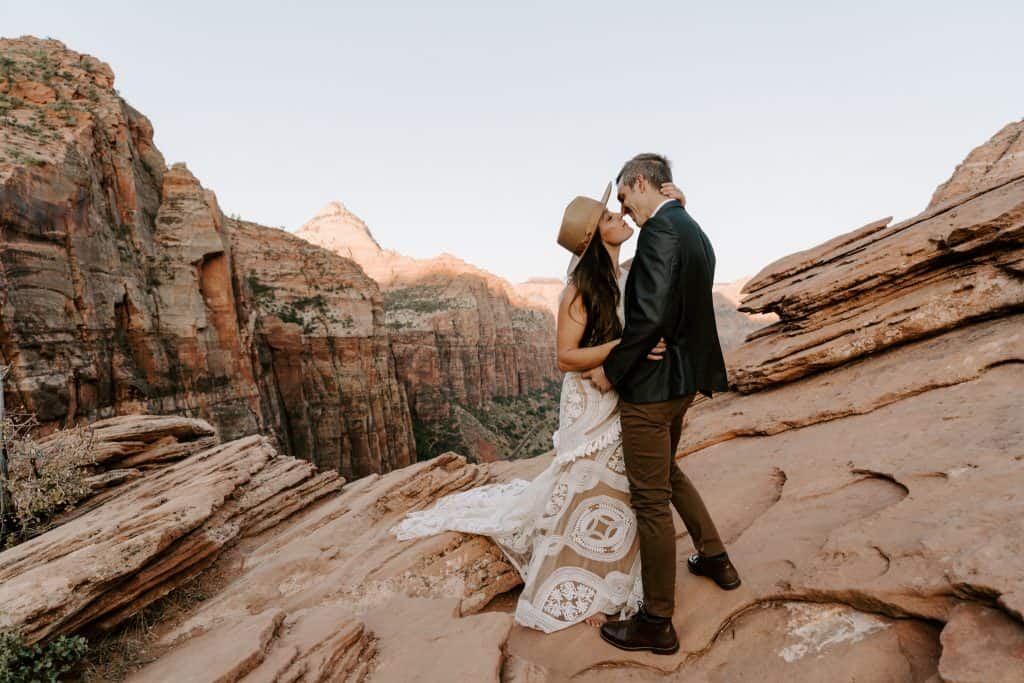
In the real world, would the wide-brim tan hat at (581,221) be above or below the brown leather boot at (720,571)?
above

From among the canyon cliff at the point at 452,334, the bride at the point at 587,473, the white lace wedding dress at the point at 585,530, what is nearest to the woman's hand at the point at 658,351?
the bride at the point at 587,473

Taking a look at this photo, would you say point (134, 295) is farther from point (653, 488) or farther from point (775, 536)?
point (775, 536)

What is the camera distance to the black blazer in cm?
219

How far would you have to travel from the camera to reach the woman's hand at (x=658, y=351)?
226 cm

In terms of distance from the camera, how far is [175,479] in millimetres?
5145

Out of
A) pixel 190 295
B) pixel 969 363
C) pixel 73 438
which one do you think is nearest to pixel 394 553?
pixel 73 438

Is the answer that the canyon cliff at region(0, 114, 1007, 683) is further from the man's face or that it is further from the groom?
the man's face

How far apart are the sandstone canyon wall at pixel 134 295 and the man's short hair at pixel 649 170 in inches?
590

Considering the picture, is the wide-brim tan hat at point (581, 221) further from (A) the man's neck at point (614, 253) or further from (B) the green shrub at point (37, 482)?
(B) the green shrub at point (37, 482)

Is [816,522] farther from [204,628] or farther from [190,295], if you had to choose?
[190,295]

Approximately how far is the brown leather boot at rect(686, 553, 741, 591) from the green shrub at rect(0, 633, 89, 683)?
338 centimetres

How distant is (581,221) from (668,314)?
0.64 m

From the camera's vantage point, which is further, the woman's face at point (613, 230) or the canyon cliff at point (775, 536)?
the woman's face at point (613, 230)

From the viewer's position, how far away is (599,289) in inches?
96.8
